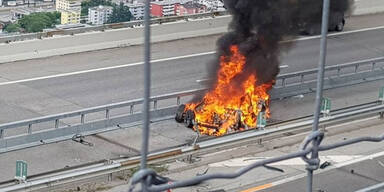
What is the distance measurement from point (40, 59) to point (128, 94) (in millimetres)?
3961

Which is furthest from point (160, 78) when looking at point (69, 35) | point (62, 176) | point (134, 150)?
point (62, 176)

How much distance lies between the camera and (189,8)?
2745 centimetres

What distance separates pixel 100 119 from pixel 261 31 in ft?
13.1

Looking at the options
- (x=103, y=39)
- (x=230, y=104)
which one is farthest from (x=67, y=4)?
(x=230, y=104)

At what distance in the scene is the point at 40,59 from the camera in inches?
944

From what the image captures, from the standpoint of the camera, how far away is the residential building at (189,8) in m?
27.1

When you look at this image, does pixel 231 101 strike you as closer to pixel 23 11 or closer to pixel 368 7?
pixel 23 11

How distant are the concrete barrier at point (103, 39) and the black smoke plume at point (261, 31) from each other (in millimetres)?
5425

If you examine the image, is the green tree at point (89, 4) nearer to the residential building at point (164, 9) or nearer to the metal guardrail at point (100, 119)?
the residential building at point (164, 9)

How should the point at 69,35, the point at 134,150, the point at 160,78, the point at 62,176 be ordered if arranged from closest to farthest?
the point at 62,176 → the point at 134,150 → the point at 160,78 → the point at 69,35

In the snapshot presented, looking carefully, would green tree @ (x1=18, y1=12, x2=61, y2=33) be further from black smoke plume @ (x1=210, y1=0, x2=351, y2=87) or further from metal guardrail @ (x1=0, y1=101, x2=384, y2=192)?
metal guardrail @ (x1=0, y1=101, x2=384, y2=192)

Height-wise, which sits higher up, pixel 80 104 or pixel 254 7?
pixel 254 7

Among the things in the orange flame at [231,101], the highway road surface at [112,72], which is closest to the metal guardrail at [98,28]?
the highway road surface at [112,72]

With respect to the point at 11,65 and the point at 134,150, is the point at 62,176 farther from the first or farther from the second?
the point at 11,65
